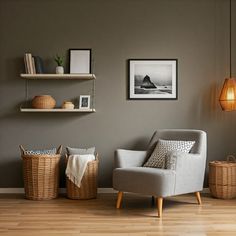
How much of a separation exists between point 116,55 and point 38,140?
148 centimetres

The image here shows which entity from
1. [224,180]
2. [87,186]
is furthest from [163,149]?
[87,186]

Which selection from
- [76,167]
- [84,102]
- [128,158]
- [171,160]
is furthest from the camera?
[84,102]

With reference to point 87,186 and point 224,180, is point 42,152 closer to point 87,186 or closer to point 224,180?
point 87,186


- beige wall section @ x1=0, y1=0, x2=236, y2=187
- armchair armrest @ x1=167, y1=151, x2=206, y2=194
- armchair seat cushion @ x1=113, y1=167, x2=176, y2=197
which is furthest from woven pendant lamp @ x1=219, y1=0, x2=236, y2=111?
armchair seat cushion @ x1=113, y1=167, x2=176, y2=197

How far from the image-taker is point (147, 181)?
4039mm

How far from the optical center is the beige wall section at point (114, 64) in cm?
529

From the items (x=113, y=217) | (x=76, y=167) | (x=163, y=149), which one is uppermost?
(x=163, y=149)

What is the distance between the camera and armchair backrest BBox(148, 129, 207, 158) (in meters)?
4.63

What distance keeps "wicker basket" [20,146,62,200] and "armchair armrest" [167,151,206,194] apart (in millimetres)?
1505

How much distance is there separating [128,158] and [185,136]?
0.75m

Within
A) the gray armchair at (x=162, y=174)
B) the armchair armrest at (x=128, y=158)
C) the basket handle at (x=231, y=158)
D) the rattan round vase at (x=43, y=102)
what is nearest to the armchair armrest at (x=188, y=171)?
the gray armchair at (x=162, y=174)

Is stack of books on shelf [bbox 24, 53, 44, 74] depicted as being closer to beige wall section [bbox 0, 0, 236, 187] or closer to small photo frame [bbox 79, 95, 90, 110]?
beige wall section [bbox 0, 0, 236, 187]

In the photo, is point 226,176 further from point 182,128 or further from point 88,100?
point 88,100

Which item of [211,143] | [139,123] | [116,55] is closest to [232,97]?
[211,143]
